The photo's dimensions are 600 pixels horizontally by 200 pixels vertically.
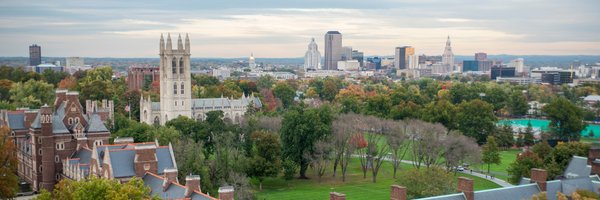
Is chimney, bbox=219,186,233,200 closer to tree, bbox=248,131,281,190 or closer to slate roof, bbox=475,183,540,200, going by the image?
slate roof, bbox=475,183,540,200

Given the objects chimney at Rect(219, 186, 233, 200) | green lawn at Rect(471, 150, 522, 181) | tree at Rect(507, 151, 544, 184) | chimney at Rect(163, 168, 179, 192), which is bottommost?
green lawn at Rect(471, 150, 522, 181)

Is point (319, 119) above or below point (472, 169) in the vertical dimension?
above

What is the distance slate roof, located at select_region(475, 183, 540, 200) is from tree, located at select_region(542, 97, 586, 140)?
62.9m

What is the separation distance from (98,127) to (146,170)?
16.7 metres

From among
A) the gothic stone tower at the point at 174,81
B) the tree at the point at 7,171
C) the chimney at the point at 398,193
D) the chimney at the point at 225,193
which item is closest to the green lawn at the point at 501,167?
the chimney at the point at 398,193

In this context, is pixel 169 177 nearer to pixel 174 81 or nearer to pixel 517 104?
pixel 174 81

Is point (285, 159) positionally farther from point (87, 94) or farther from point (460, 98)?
point (460, 98)

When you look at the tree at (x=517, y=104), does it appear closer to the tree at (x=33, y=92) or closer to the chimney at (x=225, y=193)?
the tree at (x=33, y=92)

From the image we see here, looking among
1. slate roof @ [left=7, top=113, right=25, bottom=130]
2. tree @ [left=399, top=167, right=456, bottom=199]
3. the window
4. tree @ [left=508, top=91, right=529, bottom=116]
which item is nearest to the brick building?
tree @ [left=508, top=91, right=529, bottom=116]

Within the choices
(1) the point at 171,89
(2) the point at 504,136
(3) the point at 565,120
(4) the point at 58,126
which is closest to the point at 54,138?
(4) the point at 58,126

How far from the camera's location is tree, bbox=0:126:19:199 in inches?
1800

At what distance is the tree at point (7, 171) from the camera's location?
45719 millimetres

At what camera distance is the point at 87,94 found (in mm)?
100125

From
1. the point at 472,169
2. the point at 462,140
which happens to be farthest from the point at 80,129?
the point at 472,169
